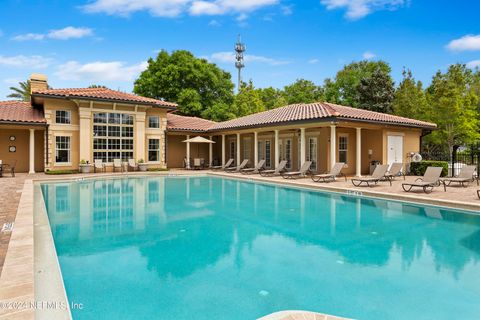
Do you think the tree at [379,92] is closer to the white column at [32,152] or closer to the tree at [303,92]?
the tree at [303,92]

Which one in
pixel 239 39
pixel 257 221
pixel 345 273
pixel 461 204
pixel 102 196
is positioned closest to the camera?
pixel 345 273

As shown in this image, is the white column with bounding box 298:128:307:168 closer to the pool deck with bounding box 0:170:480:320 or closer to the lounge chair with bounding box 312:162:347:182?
the lounge chair with bounding box 312:162:347:182

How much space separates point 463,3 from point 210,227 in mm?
24041

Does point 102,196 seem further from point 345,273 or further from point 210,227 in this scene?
point 345,273

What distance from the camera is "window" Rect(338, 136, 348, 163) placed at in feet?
60.4

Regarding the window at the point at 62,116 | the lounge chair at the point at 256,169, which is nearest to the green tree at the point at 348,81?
the lounge chair at the point at 256,169

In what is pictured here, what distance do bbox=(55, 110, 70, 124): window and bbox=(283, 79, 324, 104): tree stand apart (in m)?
32.1

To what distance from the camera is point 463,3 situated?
2144 centimetres

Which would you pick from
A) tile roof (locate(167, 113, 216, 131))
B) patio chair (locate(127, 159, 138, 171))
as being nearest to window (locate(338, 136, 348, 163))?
tile roof (locate(167, 113, 216, 131))

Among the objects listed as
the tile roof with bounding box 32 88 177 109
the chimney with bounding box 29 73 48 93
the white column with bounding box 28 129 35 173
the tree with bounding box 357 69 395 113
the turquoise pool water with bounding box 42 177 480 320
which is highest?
the tree with bounding box 357 69 395 113

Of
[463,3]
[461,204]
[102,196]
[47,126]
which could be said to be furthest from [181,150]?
[463,3]

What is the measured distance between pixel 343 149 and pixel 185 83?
2348cm

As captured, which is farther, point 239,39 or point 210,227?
point 239,39

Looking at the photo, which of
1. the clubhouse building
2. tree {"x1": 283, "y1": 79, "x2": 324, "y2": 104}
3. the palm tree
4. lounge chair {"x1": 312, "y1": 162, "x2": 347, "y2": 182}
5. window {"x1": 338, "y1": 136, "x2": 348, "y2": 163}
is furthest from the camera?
tree {"x1": 283, "y1": 79, "x2": 324, "y2": 104}
